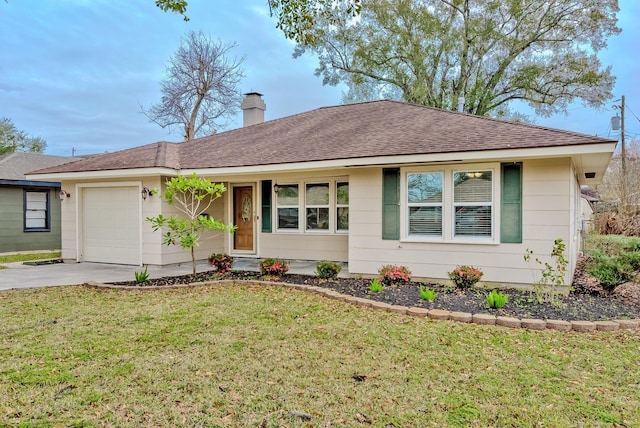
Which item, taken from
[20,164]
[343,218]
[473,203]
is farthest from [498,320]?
[20,164]

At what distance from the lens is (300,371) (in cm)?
356

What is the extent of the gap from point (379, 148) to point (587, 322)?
176 inches

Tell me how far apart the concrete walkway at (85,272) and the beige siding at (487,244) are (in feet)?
3.53

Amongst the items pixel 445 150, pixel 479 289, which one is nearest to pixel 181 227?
pixel 445 150

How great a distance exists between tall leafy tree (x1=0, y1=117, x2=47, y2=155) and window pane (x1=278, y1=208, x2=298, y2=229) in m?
26.3

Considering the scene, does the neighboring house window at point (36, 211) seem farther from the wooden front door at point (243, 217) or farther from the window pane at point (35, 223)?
the wooden front door at point (243, 217)

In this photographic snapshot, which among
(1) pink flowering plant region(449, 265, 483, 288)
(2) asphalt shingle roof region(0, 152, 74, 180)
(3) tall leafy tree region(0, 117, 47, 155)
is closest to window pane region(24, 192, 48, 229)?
(2) asphalt shingle roof region(0, 152, 74, 180)

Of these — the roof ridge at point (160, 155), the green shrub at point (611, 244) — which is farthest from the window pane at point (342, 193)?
the green shrub at point (611, 244)

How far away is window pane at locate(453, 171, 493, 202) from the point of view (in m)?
7.04

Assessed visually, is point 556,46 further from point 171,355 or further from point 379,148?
point 171,355

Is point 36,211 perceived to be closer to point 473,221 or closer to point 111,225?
point 111,225

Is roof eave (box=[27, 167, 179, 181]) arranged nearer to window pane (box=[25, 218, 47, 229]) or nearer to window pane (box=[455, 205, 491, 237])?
window pane (box=[25, 218, 47, 229])

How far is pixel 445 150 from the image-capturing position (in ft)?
22.6

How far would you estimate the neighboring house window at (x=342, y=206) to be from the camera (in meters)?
9.75
